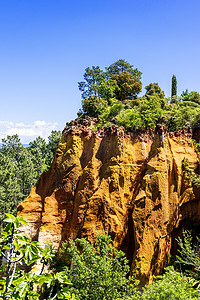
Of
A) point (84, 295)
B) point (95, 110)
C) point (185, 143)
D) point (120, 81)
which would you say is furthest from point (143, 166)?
point (120, 81)

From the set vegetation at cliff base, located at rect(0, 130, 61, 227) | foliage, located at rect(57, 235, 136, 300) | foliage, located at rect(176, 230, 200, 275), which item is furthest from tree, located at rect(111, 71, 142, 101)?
foliage, located at rect(57, 235, 136, 300)

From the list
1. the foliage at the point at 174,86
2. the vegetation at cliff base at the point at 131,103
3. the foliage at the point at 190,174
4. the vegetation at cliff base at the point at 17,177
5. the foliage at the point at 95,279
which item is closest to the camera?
the foliage at the point at 95,279

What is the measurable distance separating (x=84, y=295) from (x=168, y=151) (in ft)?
28.7

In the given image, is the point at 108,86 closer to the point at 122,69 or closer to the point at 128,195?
the point at 122,69

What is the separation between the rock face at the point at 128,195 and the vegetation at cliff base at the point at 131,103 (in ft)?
5.72

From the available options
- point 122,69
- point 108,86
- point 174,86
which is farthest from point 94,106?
point 174,86

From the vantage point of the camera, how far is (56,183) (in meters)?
17.5

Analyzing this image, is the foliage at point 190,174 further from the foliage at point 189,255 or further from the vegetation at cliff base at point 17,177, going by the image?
the vegetation at cliff base at point 17,177

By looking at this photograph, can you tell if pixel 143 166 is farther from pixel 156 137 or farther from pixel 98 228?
pixel 98 228

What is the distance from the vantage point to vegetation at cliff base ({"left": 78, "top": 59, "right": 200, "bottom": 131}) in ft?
56.5

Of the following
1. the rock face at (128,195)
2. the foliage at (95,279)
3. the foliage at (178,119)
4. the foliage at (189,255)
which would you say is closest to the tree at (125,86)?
the foliage at (178,119)

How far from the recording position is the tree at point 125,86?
108 feet

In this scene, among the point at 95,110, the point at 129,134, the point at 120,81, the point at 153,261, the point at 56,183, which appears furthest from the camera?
the point at 120,81

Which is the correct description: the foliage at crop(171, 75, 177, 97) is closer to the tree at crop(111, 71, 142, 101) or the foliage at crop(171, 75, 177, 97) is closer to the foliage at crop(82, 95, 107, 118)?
the tree at crop(111, 71, 142, 101)
